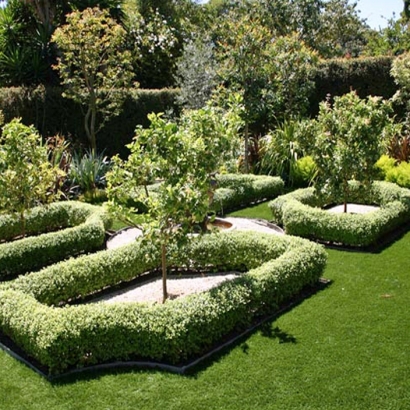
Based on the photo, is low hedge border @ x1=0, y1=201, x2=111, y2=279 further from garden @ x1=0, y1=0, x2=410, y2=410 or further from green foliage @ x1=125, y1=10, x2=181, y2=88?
green foliage @ x1=125, y1=10, x2=181, y2=88

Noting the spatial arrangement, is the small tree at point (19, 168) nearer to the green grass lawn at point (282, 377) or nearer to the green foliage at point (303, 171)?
the green grass lawn at point (282, 377)

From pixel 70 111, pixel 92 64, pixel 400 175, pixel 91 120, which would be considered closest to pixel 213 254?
pixel 400 175

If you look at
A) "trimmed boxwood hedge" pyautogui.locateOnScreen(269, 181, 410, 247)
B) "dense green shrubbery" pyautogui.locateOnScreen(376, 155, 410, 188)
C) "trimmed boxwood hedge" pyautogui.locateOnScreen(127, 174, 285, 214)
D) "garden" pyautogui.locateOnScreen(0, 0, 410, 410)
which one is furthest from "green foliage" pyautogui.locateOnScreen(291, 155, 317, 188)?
"trimmed boxwood hedge" pyautogui.locateOnScreen(269, 181, 410, 247)

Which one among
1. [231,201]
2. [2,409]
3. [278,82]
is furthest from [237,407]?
[278,82]

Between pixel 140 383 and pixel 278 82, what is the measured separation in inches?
485

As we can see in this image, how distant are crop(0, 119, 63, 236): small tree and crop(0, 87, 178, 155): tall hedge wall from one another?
7.23 metres

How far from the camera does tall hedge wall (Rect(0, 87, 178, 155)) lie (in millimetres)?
16391

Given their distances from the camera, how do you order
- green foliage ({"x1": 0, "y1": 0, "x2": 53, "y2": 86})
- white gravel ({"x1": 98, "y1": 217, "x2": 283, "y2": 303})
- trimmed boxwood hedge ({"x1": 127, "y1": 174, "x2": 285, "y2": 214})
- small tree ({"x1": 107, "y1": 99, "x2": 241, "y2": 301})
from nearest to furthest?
1. small tree ({"x1": 107, "y1": 99, "x2": 241, "y2": 301})
2. white gravel ({"x1": 98, "y1": 217, "x2": 283, "y2": 303})
3. trimmed boxwood hedge ({"x1": 127, "y1": 174, "x2": 285, "y2": 214})
4. green foliage ({"x1": 0, "y1": 0, "x2": 53, "y2": 86})

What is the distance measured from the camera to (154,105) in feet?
61.6

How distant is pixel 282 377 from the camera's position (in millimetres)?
5461

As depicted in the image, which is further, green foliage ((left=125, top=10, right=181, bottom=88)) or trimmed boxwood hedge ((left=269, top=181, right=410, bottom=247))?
green foliage ((left=125, top=10, right=181, bottom=88))

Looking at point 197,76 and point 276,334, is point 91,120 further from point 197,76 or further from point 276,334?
point 276,334

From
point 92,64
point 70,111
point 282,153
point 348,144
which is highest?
→ point 92,64

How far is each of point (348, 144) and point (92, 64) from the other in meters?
8.16
